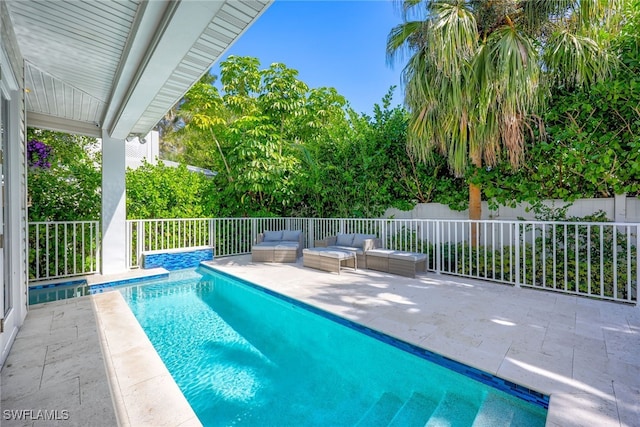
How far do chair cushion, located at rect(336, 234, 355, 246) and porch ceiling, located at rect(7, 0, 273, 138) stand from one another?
15.8ft

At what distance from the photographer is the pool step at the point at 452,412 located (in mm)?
2211

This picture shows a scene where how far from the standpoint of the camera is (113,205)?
658cm

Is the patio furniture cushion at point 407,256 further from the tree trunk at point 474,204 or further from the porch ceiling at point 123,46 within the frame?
the porch ceiling at point 123,46

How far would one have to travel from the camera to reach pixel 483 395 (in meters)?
2.47

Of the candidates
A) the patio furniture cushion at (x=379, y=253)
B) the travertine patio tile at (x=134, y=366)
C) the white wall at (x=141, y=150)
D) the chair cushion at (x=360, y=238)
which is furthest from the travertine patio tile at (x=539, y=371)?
the white wall at (x=141, y=150)

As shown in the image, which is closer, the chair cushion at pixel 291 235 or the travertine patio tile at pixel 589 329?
the travertine patio tile at pixel 589 329

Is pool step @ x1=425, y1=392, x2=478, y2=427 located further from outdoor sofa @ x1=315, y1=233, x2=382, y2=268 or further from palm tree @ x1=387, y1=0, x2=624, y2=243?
palm tree @ x1=387, y1=0, x2=624, y2=243

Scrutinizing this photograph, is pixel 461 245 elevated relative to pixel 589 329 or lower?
elevated

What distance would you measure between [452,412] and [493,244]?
376cm

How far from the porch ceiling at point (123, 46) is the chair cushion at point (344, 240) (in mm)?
4815

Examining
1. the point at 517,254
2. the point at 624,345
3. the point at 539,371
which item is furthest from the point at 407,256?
the point at 539,371

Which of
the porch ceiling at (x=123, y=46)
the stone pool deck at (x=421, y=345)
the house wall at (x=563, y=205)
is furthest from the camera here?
the house wall at (x=563, y=205)

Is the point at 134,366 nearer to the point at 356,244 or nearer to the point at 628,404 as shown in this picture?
the point at 628,404

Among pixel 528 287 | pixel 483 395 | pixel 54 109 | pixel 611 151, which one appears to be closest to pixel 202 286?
pixel 54 109
